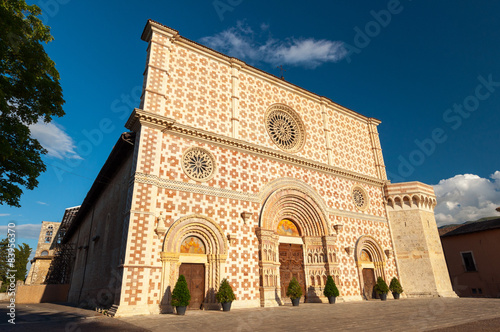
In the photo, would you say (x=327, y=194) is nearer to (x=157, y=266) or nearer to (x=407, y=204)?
(x=407, y=204)

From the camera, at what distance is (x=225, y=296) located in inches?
500

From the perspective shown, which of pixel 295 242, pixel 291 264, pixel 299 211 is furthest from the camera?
pixel 299 211

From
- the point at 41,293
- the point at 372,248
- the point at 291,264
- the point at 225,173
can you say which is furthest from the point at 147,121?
the point at 41,293

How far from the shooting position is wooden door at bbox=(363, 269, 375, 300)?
62.5 ft

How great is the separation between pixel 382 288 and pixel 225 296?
1128 centimetres

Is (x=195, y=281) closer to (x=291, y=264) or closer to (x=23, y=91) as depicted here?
(x=291, y=264)

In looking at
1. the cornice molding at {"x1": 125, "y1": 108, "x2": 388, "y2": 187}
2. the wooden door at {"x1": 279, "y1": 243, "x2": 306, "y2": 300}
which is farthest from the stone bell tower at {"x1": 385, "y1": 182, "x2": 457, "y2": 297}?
the wooden door at {"x1": 279, "y1": 243, "x2": 306, "y2": 300}

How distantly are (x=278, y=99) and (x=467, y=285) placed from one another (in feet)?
76.9

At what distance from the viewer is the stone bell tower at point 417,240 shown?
65.7 feet

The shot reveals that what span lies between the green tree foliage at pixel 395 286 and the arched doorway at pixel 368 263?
0.75m

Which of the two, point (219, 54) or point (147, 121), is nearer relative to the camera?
point (147, 121)

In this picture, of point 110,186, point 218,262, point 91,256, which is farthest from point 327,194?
point 91,256

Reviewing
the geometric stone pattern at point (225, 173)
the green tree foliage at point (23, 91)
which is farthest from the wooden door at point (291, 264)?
the green tree foliage at point (23, 91)

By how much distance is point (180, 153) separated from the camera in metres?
14.4
